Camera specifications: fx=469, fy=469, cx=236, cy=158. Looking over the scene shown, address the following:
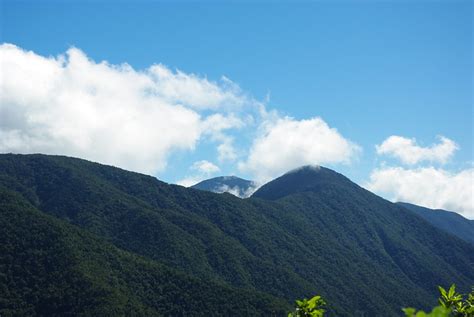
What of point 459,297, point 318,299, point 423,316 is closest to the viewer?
point 423,316

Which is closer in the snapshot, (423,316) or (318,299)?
(423,316)

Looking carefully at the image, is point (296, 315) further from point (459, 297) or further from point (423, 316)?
point (423, 316)

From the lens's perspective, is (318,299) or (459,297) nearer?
(318,299)

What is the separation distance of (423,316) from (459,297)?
13253 millimetres

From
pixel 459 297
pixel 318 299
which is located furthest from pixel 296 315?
pixel 459 297

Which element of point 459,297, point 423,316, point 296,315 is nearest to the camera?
point 423,316

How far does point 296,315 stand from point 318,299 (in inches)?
62.3

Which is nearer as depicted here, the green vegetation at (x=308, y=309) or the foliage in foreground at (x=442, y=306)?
the foliage in foreground at (x=442, y=306)

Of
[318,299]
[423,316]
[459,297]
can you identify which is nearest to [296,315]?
[318,299]

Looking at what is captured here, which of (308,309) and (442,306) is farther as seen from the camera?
(308,309)

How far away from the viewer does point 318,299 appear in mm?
16875

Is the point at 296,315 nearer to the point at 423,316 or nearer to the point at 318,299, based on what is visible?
the point at 318,299

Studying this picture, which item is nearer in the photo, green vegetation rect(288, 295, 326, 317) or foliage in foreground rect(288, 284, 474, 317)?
foliage in foreground rect(288, 284, 474, 317)

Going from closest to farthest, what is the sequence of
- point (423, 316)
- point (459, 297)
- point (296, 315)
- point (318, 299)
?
point (423, 316) < point (318, 299) < point (296, 315) < point (459, 297)
